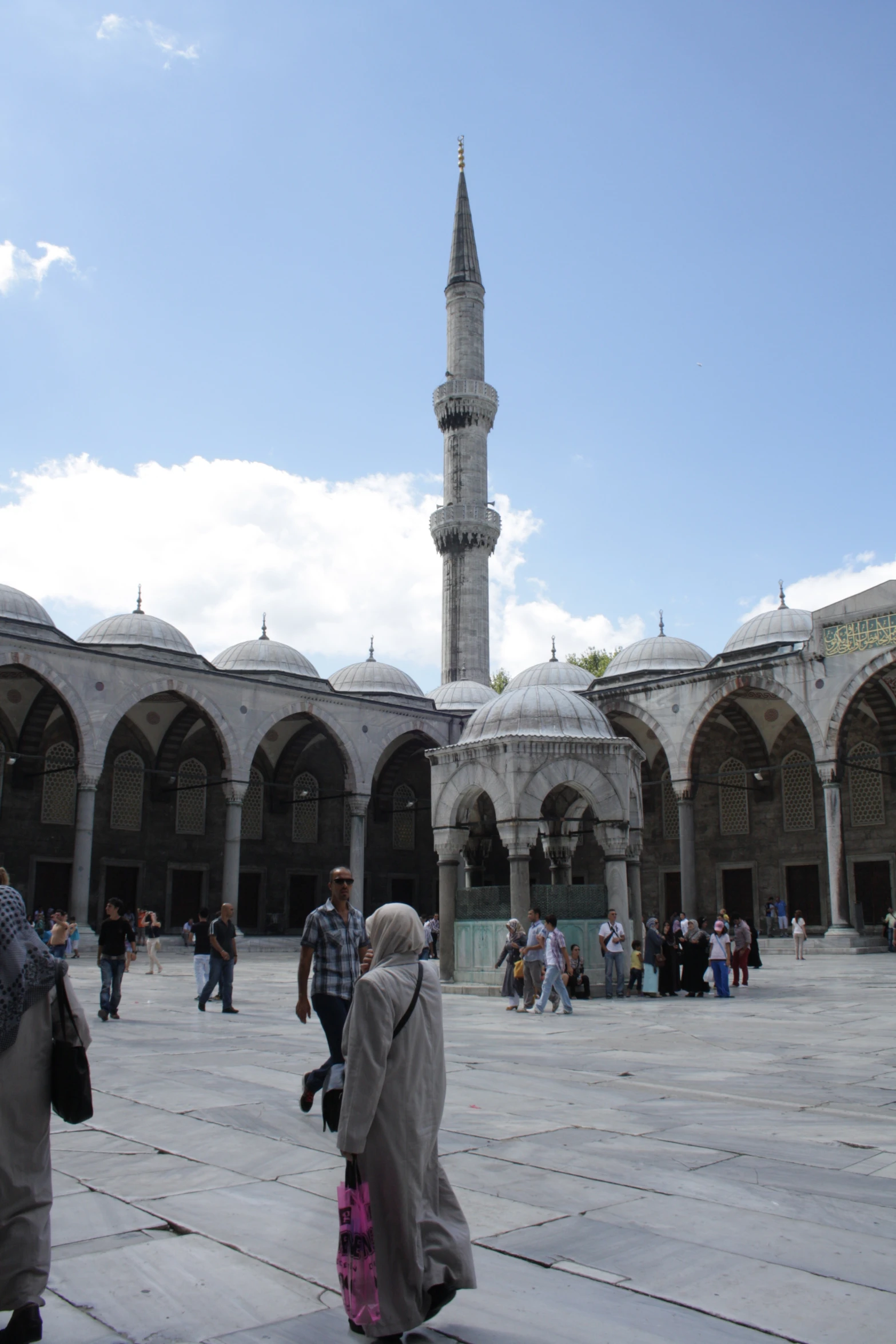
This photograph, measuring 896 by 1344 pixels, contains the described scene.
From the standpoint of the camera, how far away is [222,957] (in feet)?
31.6

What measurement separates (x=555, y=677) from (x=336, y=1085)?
23.1m

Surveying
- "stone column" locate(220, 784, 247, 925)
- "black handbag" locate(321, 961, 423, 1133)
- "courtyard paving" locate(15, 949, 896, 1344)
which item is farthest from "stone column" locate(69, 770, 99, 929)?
"black handbag" locate(321, 961, 423, 1133)

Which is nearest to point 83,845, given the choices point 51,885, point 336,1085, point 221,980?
point 51,885

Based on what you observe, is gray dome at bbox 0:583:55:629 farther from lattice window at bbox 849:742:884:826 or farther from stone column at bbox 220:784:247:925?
lattice window at bbox 849:742:884:826

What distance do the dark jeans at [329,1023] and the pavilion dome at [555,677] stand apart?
20.0 metres

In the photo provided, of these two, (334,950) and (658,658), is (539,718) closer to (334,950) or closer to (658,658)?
(334,950)

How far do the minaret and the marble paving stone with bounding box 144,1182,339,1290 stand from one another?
28.3 meters

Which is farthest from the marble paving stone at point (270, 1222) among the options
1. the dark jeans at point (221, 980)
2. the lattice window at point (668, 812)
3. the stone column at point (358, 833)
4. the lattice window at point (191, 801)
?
the lattice window at point (668, 812)

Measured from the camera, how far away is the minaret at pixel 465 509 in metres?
32.1

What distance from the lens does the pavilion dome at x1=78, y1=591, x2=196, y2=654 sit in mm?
26844

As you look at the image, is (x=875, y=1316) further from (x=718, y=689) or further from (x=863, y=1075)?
(x=718, y=689)

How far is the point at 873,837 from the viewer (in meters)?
25.0

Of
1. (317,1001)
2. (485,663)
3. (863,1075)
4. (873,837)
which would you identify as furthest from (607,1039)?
(485,663)

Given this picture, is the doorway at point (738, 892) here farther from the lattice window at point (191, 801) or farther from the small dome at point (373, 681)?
the lattice window at point (191, 801)
